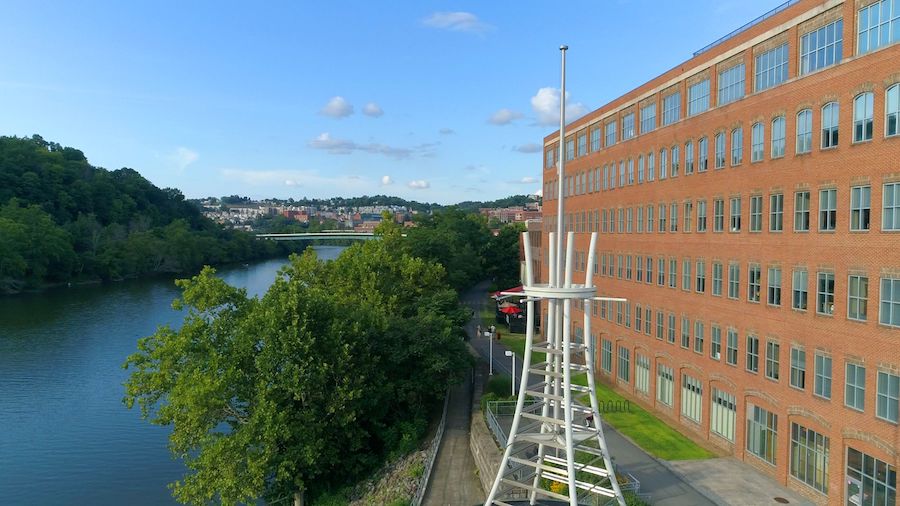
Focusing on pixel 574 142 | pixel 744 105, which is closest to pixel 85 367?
pixel 574 142

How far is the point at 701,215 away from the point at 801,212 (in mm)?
8621

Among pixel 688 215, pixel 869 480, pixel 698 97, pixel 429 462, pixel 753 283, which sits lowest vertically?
pixel 429 462

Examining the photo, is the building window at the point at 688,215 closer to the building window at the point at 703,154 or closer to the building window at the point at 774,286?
the building window at the point at 703,154

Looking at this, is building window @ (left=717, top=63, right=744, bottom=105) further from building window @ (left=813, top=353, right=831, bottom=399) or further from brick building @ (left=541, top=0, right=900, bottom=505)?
building window @ (left=813, top=353, right=831, bottom=399)

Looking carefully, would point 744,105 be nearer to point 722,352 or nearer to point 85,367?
point 722,352

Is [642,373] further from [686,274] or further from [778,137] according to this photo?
[778,137]

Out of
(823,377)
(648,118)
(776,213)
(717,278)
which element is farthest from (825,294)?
(648,118)

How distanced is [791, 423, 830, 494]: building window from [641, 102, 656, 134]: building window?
2104 cm

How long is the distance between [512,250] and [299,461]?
71.0m

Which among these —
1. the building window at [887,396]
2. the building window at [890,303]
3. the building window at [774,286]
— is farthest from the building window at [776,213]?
the building window at [887,396]

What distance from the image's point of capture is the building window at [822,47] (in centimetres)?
2491

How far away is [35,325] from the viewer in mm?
71812

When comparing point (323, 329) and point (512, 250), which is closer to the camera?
point (323, 329)

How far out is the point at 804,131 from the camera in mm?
26750
